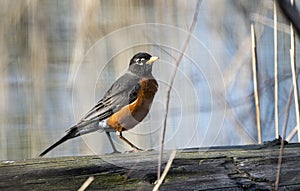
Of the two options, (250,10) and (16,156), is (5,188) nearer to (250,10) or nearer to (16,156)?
(16,156)

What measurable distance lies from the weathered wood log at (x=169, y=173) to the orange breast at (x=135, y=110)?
0.47 metres

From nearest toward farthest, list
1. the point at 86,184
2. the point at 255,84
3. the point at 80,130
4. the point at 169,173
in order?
the point at 86,184
the point at 169,173
the point at 80,130
the point at 255,84

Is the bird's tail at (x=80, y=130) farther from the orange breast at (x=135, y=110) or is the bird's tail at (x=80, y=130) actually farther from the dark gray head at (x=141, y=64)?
the dark gray head at (x=141, y=64)

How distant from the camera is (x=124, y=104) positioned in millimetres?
1894

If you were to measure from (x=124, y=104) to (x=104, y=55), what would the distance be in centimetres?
19

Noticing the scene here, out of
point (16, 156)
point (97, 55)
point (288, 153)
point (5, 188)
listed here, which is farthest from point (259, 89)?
point (5, 188)

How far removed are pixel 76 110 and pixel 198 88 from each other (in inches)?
18.6

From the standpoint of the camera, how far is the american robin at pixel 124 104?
1.75 meters

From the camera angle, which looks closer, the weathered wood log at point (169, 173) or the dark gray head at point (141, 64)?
the weathered wood log at point (169, 173)

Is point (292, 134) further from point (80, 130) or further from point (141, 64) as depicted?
point (80, 130)

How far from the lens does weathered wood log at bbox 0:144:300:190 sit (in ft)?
3.54

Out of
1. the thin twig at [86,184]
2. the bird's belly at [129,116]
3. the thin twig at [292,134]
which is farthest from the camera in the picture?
the thin twig at [292,134]

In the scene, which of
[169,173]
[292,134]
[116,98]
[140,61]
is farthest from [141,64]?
[169,173]

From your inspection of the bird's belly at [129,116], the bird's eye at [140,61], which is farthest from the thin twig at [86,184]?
the bird's eye at [140,61]
